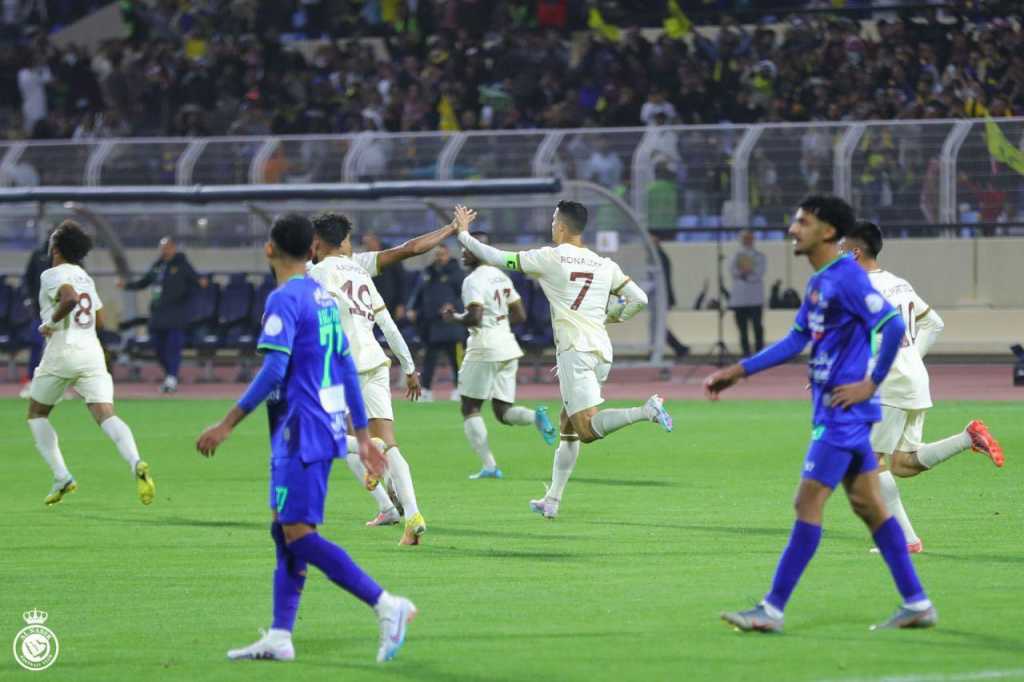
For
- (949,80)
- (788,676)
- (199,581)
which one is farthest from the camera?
(949,80)

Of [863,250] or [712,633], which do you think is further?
[863,250]

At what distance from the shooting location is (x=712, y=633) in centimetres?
766

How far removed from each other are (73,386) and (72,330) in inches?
17.2

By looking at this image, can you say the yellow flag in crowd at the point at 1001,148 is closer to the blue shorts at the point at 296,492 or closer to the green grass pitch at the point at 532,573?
the green grass pitch at the point at 532,573

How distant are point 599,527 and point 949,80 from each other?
65.7 ft

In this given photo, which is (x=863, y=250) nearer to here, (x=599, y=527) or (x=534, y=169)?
(x=599, y=527)

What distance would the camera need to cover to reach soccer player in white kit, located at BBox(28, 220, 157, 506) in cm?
1310

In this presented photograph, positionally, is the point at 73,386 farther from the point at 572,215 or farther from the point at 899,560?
the point at 899,560

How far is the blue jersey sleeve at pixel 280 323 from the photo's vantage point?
7.21 metres

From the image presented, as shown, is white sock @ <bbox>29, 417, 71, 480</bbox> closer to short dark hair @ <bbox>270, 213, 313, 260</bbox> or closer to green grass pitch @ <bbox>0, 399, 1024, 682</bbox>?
green grass pitch @ <bbox>0, 399, 1024, 682</bbox>

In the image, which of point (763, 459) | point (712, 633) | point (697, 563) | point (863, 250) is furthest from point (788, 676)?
point (763, 459)

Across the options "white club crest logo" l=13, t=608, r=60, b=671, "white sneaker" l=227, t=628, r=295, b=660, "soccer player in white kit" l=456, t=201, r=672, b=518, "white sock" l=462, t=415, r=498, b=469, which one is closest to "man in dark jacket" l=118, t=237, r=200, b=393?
"white sock" l=462, t=415, r=498, b=469

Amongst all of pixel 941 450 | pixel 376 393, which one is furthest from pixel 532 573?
pixel 941 450

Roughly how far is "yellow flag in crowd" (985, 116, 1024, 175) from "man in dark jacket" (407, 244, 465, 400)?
8.26 meters
